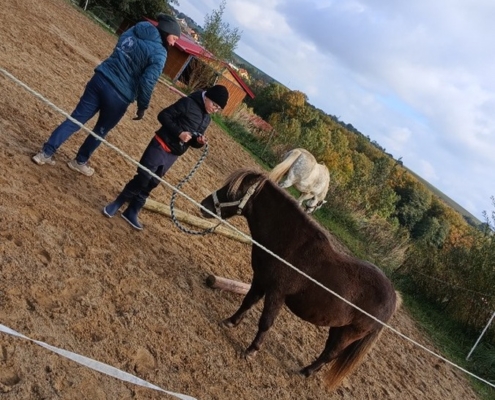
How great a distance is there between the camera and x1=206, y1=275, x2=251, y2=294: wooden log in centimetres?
530

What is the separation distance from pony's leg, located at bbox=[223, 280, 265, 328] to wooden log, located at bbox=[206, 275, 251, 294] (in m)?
0.60

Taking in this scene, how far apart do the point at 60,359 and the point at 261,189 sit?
7.57 ft

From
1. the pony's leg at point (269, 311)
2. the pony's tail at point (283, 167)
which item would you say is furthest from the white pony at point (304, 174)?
the pony's leg at point (269, 311)

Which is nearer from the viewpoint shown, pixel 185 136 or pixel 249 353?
pixel 249 353

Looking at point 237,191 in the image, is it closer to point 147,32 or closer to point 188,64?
point 147,32

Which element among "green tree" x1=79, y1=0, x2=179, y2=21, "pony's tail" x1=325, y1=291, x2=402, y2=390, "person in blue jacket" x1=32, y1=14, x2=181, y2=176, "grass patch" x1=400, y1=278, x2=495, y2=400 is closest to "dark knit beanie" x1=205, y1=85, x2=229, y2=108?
"person in blue jacket" x1=32, y1=14, x2=181, y2=176

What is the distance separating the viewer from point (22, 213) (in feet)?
13.8

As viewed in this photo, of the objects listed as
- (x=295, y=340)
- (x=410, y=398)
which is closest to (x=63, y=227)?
(x=295, y=340)

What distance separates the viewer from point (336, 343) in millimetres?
4758

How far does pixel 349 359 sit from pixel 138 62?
3.76m

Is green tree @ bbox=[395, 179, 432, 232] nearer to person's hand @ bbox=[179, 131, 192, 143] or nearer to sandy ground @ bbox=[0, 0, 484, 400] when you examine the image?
sandy ground @ bbox=[0, 0, 484, 400]

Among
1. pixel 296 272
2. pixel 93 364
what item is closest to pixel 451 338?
pixel 296 272

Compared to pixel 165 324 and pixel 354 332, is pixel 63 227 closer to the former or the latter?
pixel 165 324

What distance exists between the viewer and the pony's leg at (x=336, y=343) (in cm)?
466
